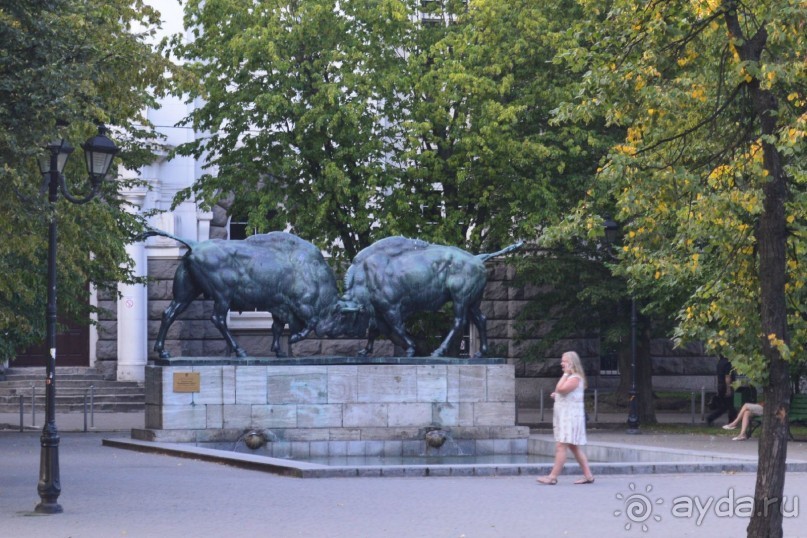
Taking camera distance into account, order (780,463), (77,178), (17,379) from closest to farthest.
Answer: (780,463), (77,178), (17,379)

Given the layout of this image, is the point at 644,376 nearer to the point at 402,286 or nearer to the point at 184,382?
the point at 402,286

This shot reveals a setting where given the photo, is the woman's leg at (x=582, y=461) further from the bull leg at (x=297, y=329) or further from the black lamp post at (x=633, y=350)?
the black lamp post at (x=633, y=350)

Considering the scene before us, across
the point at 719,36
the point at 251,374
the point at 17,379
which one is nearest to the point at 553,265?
the point at 251,374

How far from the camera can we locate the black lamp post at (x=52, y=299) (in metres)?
14.5

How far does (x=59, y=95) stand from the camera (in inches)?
607

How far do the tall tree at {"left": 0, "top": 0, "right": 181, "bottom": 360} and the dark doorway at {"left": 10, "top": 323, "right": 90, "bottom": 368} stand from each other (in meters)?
11.8

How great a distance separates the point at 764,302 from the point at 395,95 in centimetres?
2171

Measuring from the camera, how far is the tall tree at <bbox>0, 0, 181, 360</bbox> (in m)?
15.3

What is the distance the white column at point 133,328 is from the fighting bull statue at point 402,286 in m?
12.3

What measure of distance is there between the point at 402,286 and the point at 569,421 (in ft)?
21.8

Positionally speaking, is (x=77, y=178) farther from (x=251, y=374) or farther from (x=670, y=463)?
(x=670, y=463)

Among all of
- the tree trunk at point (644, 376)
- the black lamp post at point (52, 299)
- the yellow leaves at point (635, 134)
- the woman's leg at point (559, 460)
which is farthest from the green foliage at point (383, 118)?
the yellow leaves at point (635, 134)

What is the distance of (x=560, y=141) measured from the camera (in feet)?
104

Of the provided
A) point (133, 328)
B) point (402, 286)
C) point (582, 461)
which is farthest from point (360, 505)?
point (133, 328)
